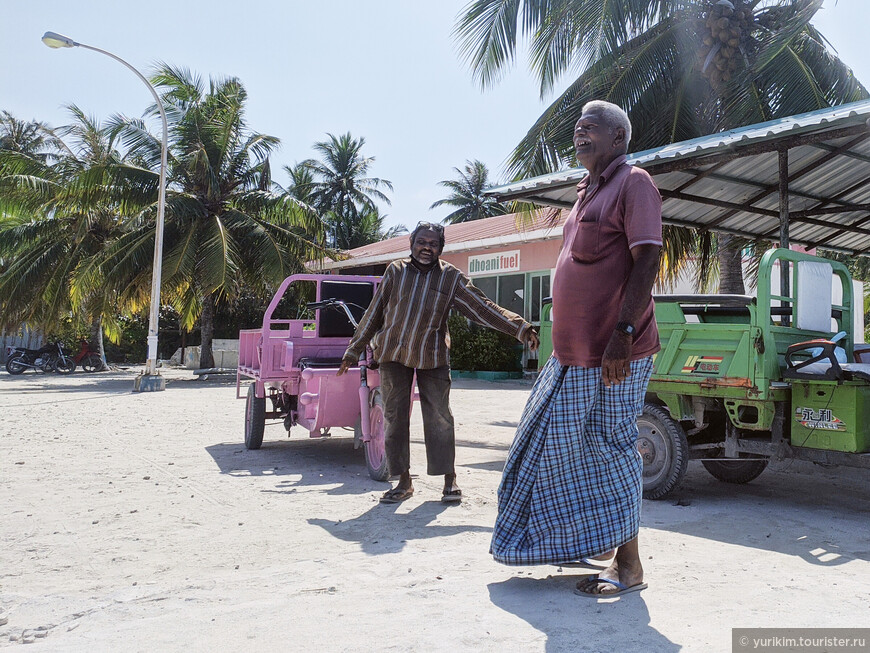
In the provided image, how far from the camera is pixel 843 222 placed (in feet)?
29.7

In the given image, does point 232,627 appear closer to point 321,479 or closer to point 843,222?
point 321,479

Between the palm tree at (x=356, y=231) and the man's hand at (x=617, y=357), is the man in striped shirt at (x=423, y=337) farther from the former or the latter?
the palm tree at (x=356, y=231)

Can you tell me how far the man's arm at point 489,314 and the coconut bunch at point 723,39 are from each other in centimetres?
820

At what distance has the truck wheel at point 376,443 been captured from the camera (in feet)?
19.6

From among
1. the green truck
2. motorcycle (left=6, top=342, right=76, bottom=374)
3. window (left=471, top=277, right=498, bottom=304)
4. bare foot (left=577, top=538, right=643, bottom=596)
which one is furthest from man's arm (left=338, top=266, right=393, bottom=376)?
motorcycle (left=6, top=342, right=76, bottom=374)

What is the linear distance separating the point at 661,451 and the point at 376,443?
219cm

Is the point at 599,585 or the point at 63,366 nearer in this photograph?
the point at 599,585

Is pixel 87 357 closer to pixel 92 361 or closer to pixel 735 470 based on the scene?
pixel 92 361

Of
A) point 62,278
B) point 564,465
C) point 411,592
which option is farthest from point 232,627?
point 62,278

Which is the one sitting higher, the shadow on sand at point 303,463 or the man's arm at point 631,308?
the man's arm at point 631,308

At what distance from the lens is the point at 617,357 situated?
2.88m

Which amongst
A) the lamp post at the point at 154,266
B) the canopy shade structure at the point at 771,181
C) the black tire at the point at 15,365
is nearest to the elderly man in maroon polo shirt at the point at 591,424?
the canopy shade structure at the point at 771,181

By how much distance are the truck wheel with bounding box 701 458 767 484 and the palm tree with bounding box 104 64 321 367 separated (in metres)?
14.7

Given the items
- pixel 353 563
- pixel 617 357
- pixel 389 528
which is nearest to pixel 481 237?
pixel 389 528
